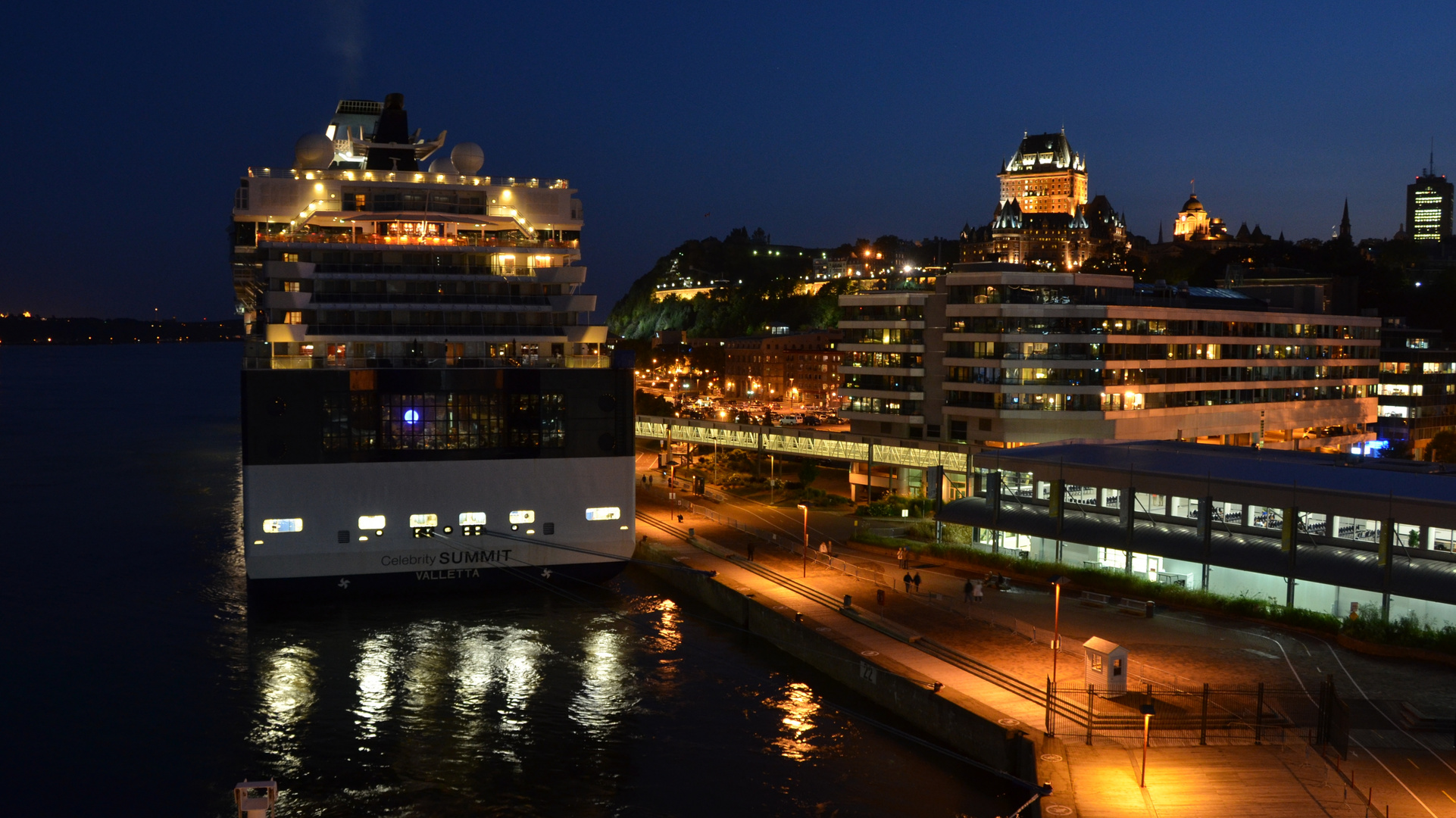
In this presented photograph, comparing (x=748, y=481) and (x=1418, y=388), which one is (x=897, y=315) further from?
(x=1418, y=388)

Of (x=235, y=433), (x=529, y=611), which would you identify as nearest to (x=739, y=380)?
(x=235, y=433)

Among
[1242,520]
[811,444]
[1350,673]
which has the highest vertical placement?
[811,444]

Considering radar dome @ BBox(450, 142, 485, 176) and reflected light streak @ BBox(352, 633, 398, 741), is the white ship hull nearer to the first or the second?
reflected light streak @ BBox(352, 633, 398, 741)

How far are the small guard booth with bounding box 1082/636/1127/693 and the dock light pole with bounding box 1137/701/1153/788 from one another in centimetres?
179

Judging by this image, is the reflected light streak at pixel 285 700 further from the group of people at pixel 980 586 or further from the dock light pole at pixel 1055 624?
the group of people at pixel 980 586

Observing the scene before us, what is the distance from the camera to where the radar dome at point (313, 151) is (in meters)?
54.0

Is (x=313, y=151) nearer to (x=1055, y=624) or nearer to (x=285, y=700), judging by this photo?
(x=285, y=700)

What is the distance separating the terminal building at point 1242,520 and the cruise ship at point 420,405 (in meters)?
16.0

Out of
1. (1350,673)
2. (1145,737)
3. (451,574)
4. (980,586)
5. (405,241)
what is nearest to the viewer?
(1145,737)

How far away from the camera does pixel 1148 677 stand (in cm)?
3116

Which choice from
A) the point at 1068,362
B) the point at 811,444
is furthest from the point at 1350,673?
the point at 811,444

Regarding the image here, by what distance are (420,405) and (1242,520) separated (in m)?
30.0

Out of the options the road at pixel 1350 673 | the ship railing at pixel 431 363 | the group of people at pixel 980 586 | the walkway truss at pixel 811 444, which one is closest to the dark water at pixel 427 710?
the group of people at pixel 980 586

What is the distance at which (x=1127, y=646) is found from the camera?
34938mm
